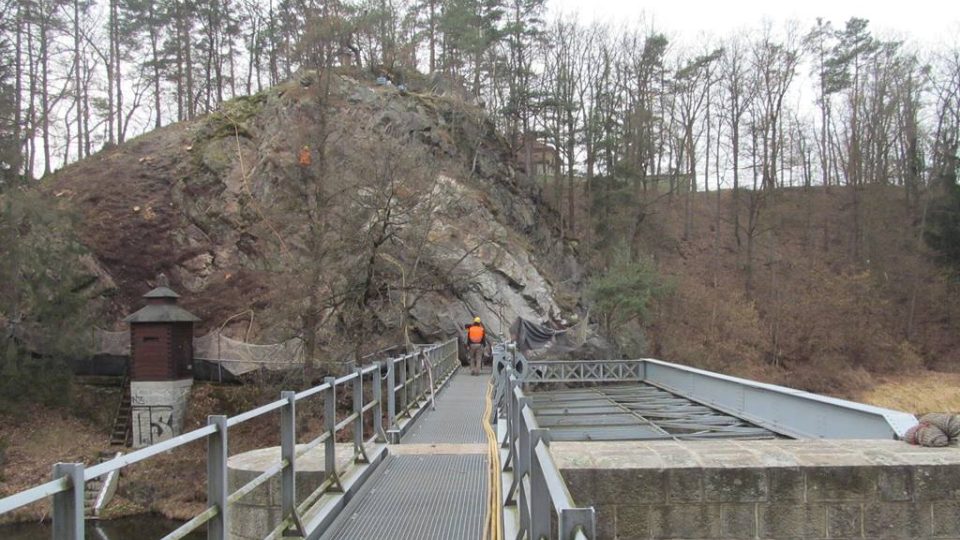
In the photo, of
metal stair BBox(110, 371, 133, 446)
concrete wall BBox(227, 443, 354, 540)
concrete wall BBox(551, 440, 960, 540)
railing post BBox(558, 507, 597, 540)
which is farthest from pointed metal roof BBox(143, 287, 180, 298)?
railing post BBox(558, 507, 597, 540)

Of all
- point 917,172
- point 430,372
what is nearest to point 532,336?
point 430,372

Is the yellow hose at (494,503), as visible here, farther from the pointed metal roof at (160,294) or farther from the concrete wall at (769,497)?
the pointed metal roof at (160,294)

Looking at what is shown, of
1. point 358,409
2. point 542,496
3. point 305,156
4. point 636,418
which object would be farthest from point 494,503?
point 305,156

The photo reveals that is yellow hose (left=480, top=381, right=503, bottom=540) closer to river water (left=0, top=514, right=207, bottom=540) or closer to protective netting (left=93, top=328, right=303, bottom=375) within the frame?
river water (left=0, top=514, right=207, bottom=540)

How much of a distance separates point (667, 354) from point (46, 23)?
37204 mm

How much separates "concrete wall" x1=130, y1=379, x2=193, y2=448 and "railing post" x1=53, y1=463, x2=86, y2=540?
25.7 meters

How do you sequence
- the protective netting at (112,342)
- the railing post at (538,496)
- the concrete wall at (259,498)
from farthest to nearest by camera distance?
the protective netting at (112,342)
the concrete wall at (259,498)
the railing post at (538,496)

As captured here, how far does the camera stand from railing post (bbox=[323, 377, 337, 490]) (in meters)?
5.59

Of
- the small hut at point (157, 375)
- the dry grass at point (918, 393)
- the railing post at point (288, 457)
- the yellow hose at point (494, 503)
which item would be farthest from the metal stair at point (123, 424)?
the dry grass at point (918, 393)

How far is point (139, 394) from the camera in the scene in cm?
2628

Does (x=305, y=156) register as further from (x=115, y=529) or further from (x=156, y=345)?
(x=115, y=529)

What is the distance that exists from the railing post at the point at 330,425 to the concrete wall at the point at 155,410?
73.0 ft

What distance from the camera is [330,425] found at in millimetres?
5832

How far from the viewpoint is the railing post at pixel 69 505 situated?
2234mm
